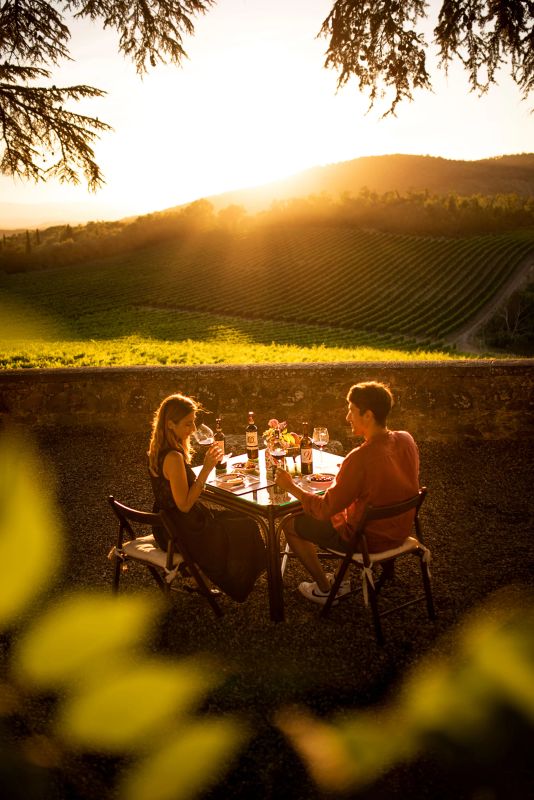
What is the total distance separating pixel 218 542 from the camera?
400 cm

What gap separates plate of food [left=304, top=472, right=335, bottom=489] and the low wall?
3.16m

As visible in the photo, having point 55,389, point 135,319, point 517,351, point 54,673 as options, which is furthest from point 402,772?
point 517,351

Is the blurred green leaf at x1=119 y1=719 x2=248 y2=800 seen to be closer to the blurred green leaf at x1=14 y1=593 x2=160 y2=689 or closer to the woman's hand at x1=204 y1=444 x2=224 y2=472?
the blurred green leaf at x1=14 y1=593 x2=160 y2=689

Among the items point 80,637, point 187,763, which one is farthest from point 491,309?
point 187,763

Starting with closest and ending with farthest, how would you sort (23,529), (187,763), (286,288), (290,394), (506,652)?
(187,763)
(506,652)
(23,529)
(290,394)
(286,288)

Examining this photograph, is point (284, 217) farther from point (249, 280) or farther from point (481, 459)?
point (481, 459)

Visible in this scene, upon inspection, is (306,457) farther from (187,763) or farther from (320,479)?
(187,763)

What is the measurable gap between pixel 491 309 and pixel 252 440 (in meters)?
39.3

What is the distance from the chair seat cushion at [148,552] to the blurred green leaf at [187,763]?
3.41 feet

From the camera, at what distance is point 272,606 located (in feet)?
12.9

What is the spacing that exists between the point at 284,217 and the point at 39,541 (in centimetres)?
5835

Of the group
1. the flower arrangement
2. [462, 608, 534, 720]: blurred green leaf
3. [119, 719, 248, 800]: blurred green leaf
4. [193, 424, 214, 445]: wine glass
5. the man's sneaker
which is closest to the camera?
[119, 719, 248, 800]: blurred green leaf

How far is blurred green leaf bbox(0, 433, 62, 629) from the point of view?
4462 mm

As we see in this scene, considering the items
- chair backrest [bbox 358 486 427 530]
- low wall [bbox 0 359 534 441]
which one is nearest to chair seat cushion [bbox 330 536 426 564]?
chair backrest [bbox 358 486 427 530]
